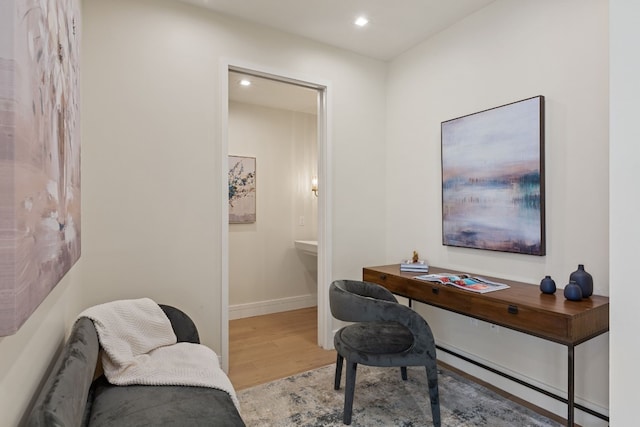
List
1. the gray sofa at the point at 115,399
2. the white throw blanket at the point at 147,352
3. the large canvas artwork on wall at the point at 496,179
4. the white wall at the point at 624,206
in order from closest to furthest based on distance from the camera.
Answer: the gray sofa at the point at 115,399, the white wall at the point at 624,206, the white throw blanket at the point at 147,352, the large canvas artwork on wall at the point at 496,179

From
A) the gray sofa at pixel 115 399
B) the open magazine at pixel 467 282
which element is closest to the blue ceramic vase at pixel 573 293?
the open magazine at pixel 467 282

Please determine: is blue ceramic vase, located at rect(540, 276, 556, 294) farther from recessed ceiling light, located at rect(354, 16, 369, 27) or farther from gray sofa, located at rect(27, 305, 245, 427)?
recessed ceiling light, located at rect(354, 16, 369, 27)

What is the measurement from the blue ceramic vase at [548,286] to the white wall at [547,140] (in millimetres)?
170

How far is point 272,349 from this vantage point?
10.7 ft

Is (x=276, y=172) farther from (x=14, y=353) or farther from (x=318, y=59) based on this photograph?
(x=14, y=353)

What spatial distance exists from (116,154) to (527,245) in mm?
2828

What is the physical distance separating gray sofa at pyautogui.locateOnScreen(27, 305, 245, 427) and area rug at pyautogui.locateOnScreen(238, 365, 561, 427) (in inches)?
28.7

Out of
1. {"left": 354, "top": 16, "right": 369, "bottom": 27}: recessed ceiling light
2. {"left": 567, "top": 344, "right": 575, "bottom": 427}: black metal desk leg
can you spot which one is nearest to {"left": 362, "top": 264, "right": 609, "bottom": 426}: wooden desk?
{"left": 567, "top": 344, "right": 575, "bottom": 427}: black metal desk leg

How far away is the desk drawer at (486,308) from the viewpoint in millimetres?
1782

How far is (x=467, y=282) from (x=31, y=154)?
2344 mm

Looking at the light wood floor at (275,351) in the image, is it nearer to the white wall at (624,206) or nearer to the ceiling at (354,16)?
the white wall at (624,206)

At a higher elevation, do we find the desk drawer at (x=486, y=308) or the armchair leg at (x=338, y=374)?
the desk drawer at (x=486, y=308)

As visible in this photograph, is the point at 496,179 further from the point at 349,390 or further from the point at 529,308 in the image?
the point at 349,390

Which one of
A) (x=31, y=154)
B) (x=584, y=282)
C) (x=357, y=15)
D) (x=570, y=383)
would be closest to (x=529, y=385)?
(x=570, y=383)
